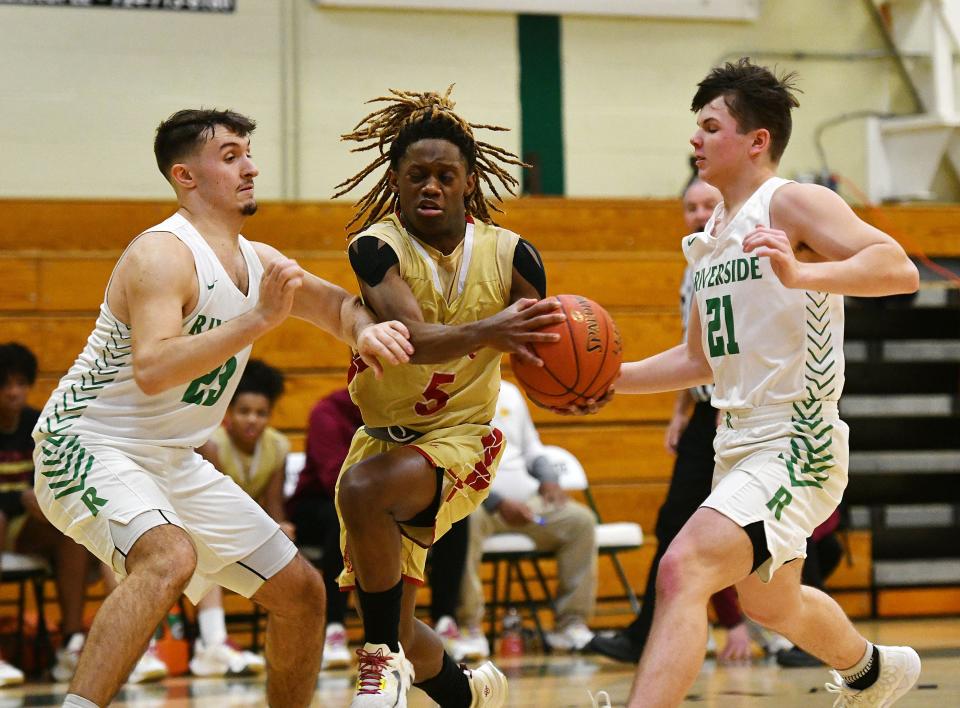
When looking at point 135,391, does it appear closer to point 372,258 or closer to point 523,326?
point 372,258

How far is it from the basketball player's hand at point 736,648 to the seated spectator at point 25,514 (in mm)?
3103

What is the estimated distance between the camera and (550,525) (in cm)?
703

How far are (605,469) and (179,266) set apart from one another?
489 cm

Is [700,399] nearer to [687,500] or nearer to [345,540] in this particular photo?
[687,500]

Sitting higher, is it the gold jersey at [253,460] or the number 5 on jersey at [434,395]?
the number 5 on jersey at [434,395]

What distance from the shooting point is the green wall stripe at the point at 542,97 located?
382 inches

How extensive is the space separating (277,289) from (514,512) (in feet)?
11.3

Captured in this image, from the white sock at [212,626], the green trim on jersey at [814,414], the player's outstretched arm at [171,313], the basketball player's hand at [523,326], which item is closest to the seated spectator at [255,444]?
the white sock at [212,626]

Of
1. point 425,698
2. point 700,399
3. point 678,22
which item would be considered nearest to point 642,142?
point 678,22

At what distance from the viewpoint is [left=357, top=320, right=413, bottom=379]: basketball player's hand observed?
355cm

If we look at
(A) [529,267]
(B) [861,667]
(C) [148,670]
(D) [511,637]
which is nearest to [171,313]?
(A) [529,267]

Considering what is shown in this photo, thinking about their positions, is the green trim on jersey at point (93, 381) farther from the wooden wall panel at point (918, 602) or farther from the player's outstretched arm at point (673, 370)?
the wooden wall panel at point (918, 602)

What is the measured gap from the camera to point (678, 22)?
10.1 m

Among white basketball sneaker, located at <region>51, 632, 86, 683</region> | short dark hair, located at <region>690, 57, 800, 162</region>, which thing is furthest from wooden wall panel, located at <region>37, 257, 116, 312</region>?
short dark hair, located at <region>690, 57, 800, 162</region>
